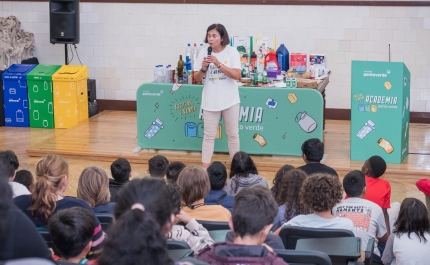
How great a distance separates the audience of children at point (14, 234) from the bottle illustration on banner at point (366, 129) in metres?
5.20

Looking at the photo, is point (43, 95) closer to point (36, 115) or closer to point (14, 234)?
point (36, 115)

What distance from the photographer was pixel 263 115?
7.69 metres

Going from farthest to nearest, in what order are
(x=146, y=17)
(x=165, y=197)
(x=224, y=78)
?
1. (x=146, y=17)
2. (x=224, y=78)
3. (x=165, y=197)

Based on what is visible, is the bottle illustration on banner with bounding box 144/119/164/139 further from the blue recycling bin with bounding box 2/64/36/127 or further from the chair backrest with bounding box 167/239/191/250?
the chair backrest with bounding box 167/239/191/250

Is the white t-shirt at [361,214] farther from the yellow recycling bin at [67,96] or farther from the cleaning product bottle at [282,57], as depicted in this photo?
the yellow recycling bin at [67,96]

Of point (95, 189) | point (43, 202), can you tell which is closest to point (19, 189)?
point (95, 189)

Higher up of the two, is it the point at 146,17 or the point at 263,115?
the point at 146,17

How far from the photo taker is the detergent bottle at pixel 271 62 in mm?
7930

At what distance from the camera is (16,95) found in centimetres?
966

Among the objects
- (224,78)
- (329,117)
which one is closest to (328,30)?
(329,117)

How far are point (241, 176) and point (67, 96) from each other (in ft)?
15.6

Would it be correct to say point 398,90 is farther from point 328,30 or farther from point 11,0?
point 11,0

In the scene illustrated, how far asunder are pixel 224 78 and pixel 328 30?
3192 mm

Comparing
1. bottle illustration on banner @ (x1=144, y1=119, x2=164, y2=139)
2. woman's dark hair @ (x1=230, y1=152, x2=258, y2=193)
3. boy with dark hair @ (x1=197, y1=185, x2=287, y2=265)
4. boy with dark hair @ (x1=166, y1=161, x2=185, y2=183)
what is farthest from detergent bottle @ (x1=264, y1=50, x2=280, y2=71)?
boy with dark hair @ (x1=197, y1=185, x2=287, y2=265)
